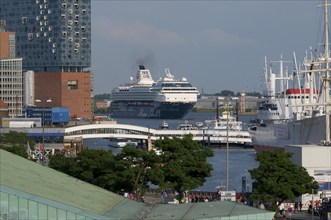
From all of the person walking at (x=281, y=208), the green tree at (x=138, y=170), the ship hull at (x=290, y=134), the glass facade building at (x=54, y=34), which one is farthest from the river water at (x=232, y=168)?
the glass facade building at (x=54, y=34)

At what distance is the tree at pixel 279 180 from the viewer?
142ft

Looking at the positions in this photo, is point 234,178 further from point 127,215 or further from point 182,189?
point 127,215

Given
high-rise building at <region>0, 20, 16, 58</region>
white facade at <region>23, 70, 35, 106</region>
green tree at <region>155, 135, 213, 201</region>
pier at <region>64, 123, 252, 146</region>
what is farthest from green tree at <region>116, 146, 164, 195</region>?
white facade at <region>23, 70, 35, 106</region>

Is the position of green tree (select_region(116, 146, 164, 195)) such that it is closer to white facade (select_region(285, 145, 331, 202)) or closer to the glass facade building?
white facade (select_region(285, 145, 331, 202))

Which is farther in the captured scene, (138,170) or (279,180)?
(138,170)

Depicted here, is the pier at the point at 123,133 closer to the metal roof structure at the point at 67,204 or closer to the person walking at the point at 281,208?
the person walking at the point at 281,208

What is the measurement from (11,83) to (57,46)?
928 inches

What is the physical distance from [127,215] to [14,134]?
56.1 metres

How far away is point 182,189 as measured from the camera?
4600cm

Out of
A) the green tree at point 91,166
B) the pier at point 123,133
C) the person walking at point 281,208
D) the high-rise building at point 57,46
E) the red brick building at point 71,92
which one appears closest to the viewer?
the person walking at point 281,208

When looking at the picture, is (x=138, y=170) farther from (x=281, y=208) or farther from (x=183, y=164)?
(x=281, y=208)

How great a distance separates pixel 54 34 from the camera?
171250 millimetres

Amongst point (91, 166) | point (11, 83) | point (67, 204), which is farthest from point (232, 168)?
point (11, 83)

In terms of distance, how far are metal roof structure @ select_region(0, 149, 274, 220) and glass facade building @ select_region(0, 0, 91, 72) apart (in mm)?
136361
